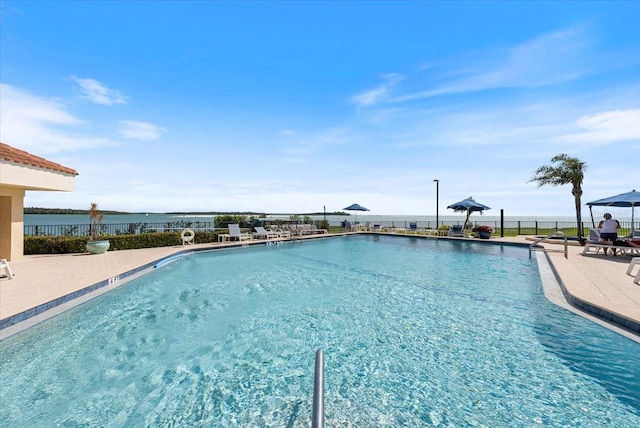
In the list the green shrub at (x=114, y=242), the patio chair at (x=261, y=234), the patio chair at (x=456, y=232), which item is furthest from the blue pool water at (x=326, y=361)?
the patio chair at (x=456, y=232)

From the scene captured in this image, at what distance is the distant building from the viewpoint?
24.7ft

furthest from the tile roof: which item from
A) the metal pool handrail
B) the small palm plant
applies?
the metal pool handrail

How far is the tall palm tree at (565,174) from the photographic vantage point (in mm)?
16312

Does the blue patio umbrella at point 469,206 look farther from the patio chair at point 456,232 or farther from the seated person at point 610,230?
the seated person at point 610,230

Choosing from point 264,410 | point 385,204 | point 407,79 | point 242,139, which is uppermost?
point 407,79

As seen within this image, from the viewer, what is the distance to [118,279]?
270 inches

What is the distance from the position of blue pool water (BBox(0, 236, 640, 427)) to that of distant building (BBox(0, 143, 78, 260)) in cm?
426

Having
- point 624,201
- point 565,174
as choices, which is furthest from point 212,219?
point 565,174

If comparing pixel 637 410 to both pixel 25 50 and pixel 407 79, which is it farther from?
pixel 25 50

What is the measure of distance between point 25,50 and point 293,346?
10705mm

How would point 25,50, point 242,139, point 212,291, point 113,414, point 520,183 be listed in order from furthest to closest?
point 520,183 → point 242,139 → point 25,50 → point 212,291 → point 113,414

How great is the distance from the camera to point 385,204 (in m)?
30.6

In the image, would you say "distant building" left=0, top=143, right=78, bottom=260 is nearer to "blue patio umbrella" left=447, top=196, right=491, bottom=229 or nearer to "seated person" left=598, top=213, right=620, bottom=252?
"seated person" left=598, top=213, right=620, bottom=252

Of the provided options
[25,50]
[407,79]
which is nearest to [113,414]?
[25,50]
